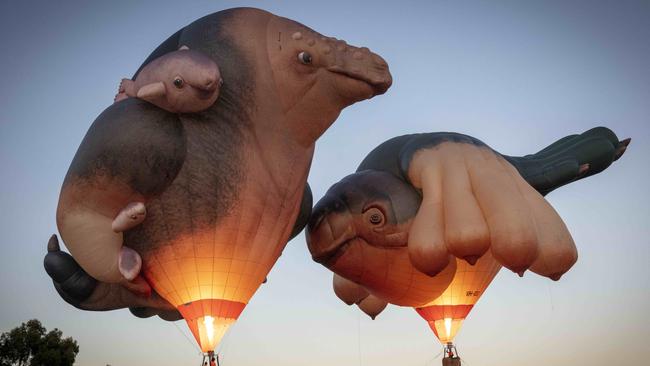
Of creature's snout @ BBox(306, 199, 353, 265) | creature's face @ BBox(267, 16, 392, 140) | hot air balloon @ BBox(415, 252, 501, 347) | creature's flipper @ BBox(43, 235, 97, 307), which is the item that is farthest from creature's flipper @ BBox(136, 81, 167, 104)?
hot air balloon @ BBox(415, 252, 501, 347)

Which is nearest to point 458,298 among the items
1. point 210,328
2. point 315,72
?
point 210,328

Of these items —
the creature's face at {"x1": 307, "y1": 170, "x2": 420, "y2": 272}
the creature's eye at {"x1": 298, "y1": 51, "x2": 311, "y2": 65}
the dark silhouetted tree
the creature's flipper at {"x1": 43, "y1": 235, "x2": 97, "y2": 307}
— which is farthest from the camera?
the dark silhouetted tree

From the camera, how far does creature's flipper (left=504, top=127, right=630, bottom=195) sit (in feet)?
30.9

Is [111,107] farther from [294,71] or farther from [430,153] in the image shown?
[430,153]

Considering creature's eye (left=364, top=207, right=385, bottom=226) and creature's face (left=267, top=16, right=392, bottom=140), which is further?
creature's eye (left=364, top=207, right=385, bottom=226)

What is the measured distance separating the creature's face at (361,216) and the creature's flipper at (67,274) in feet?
10.1

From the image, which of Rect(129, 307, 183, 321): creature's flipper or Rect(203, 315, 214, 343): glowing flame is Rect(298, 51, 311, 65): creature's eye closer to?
Rect(203, 315, 214, 343): glowing flame

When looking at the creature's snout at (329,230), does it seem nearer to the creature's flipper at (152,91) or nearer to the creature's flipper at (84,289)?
the creature's flipper at (84,289)

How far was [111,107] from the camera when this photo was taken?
24.6 feet

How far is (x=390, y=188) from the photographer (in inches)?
352

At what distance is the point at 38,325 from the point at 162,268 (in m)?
19.7

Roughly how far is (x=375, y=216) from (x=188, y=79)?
312 cm

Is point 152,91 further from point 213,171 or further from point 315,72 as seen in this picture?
point 315,72

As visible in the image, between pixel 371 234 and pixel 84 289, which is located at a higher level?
pixel 371 234
